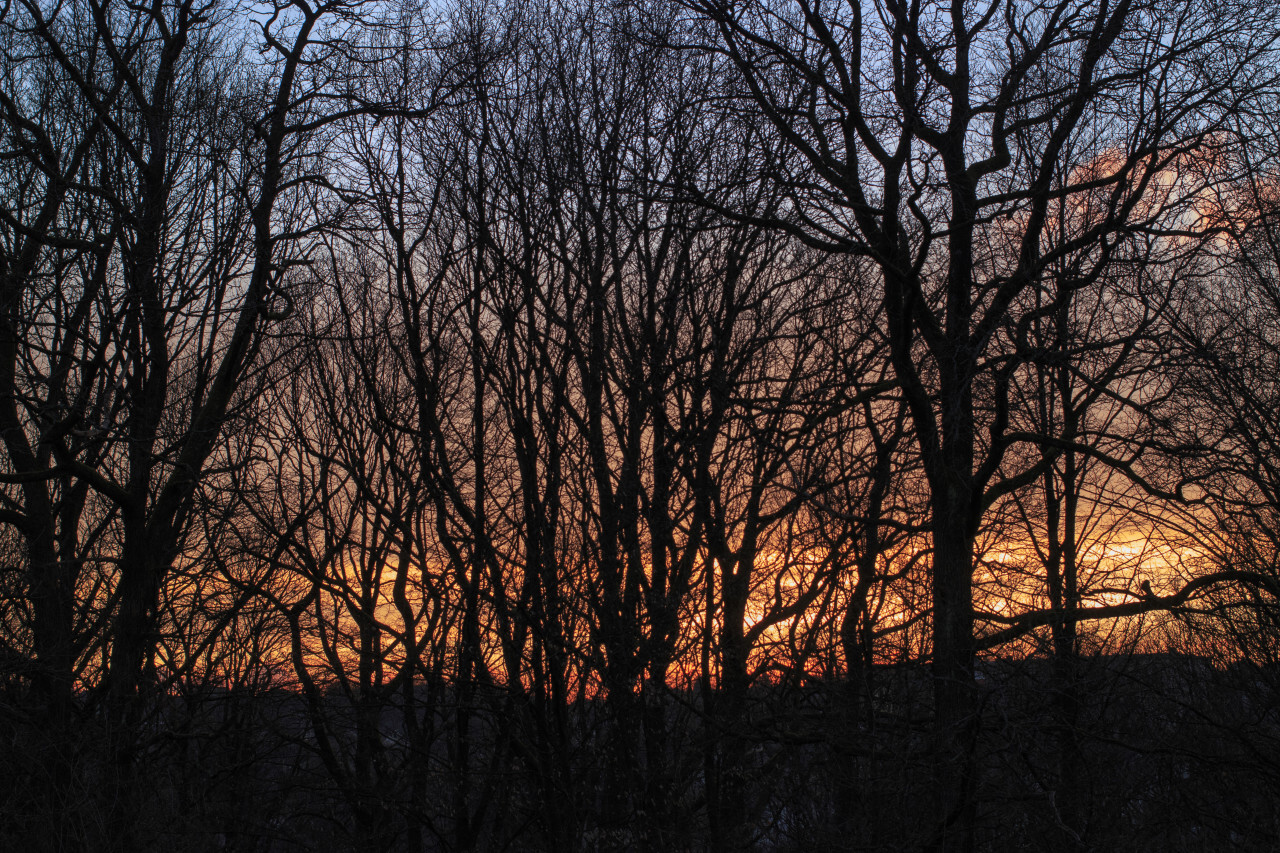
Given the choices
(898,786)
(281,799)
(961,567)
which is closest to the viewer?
(961,567)

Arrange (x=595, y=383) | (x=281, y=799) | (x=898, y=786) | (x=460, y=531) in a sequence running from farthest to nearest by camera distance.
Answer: (x=281, y=799) < (x=460, y=531) < (x=595, y=383) < (x=898, y=786)

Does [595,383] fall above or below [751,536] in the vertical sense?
above

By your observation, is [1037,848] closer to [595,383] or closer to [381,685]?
[595,383]

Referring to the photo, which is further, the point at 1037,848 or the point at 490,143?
the point at 490,143

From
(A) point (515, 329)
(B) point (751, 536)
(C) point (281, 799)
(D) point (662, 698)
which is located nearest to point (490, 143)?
(A) point (515, 329)

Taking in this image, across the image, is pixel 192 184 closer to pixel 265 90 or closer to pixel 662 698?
pixel 265 90

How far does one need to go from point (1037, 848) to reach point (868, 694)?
129 inches

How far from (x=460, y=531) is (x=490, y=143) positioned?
16.7 feet

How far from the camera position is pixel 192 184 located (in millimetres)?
11242

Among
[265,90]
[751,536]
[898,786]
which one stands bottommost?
[898,786]

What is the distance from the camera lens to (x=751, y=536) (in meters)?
10.8

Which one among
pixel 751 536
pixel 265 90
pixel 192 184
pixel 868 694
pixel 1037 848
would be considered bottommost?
pixel 1037 848

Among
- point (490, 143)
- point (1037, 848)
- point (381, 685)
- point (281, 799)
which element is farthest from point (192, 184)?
point (1037, 848)

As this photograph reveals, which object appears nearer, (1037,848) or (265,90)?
(1037,848)
